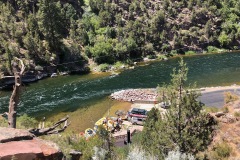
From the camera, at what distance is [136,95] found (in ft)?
221

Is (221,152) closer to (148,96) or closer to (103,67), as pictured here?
(148,96)

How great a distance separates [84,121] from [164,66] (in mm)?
46150

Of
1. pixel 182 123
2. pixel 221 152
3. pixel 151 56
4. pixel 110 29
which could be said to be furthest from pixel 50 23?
pixel 221 152

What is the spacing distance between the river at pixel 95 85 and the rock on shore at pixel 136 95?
256 centimetres

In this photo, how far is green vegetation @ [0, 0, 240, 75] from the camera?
95.1 meters

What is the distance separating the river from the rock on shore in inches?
101

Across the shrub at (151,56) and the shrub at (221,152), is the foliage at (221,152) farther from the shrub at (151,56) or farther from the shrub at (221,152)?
the shrub at (151,56)

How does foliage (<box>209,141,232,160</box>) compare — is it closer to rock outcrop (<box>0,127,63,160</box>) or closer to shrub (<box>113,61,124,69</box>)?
rock outcrop (<box>0,127,63,160</box>)

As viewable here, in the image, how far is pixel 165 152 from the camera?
25.0m

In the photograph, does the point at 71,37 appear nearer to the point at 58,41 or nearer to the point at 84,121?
the point at 58,41

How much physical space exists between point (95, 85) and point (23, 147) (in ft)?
224

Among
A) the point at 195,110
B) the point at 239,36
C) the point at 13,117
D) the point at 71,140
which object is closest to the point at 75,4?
the point at 239,36

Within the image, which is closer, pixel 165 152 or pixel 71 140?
pixel 165 152

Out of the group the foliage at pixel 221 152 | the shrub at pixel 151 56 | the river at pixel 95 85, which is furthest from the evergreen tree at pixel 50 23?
the foliage at pixel 221 152
